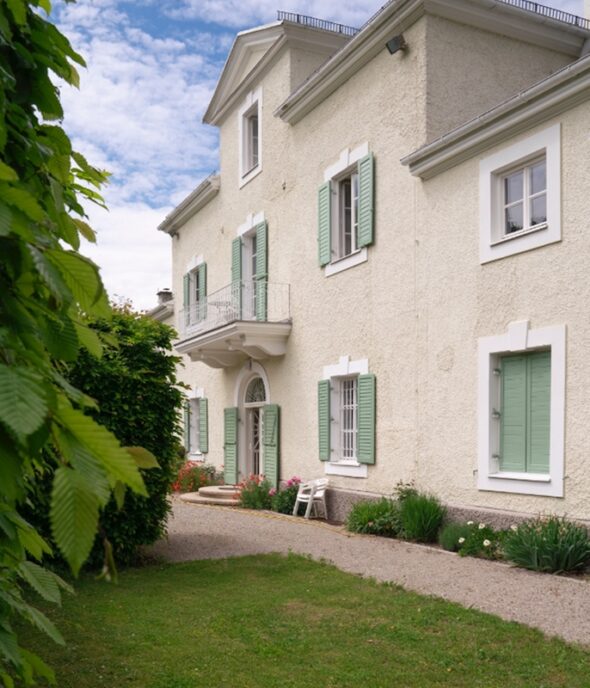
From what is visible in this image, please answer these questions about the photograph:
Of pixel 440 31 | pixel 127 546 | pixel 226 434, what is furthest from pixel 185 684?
pixel 226 434

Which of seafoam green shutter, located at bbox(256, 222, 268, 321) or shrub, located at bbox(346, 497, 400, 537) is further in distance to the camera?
seafoam green shutter, located at bbox(256, 222, 268, 321)

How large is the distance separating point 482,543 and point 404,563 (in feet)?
3.60

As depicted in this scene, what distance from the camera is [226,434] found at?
17.1m

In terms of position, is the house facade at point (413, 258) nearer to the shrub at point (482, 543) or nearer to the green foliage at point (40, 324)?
the shrub at point (482, 543)

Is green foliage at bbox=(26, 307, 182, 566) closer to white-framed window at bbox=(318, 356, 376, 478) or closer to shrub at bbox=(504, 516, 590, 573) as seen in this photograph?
shrub at bbox=(504, 516, 590, 573)

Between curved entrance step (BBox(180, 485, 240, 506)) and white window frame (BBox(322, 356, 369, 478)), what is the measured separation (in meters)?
2.58

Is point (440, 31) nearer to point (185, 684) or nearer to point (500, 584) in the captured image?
point (500, 584)

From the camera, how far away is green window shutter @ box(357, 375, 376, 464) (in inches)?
470

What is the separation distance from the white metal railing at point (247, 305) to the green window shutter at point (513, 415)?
19.1 ft

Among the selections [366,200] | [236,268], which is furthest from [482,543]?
[236,268]

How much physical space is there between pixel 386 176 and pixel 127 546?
676cm

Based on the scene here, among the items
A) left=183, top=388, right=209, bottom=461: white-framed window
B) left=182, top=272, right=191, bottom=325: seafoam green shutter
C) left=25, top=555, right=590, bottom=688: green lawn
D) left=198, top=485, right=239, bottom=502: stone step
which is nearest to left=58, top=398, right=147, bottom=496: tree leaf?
left=25, top=555, right=590, bottom=688: green lawn

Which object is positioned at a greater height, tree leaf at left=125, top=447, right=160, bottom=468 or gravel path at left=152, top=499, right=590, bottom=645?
tree leaf at left=125, top=447, right=160, bottom=468

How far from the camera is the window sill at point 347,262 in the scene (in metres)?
12.4
